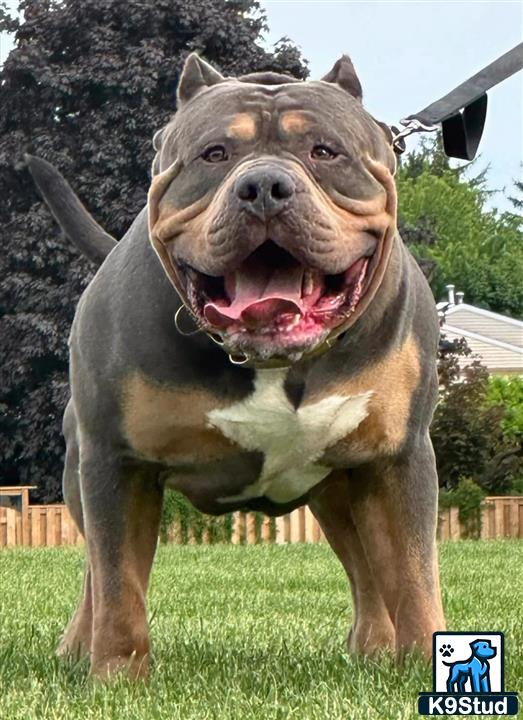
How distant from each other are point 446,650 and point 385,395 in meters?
0.88

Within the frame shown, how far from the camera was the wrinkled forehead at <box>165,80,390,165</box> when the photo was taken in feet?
10.9

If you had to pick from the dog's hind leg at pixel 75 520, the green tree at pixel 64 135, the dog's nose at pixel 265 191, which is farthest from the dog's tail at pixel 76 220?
the green tree at pixel 64 135

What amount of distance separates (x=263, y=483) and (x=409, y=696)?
0.80 metres

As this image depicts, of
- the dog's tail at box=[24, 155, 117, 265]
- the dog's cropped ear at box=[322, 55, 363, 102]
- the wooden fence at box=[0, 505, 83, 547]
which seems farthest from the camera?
the wooden fence at box=[0, 505, 83, 547]

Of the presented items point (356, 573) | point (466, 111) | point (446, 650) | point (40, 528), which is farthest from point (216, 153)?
point (40, 528)

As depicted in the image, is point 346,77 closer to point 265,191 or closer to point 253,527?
point 265,191

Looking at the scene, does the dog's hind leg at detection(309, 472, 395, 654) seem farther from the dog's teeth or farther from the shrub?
the shrub

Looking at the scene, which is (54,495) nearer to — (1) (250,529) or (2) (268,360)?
(1) (250,529)

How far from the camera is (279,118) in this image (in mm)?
3330

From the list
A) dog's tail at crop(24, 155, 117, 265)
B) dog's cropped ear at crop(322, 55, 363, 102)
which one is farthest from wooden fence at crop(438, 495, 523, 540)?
dog's cropped ear at crop(322, 55, 363, 102)

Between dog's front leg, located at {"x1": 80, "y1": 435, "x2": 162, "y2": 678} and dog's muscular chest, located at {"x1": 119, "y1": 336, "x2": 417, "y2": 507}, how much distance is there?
12 centimetres

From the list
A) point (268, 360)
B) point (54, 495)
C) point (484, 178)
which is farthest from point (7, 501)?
point (484, 178)

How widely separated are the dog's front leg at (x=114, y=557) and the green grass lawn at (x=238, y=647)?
0.35ft

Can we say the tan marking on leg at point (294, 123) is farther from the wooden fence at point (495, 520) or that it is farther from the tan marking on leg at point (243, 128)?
the wooden fence at point (495, 520)
